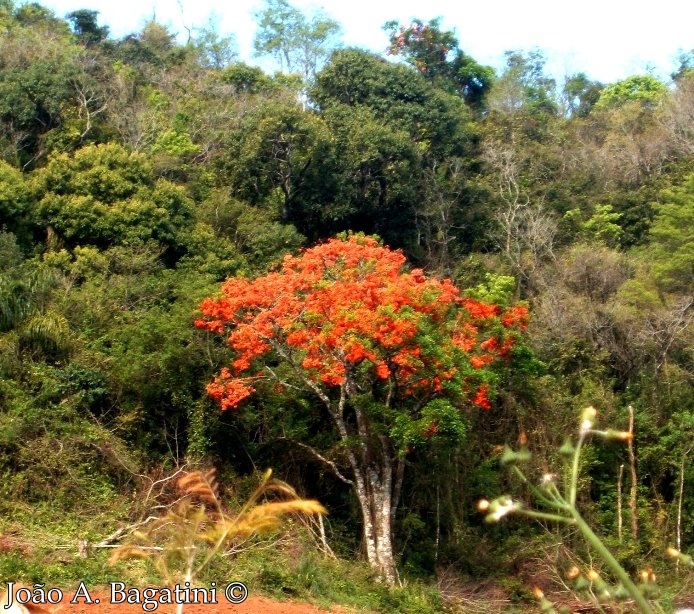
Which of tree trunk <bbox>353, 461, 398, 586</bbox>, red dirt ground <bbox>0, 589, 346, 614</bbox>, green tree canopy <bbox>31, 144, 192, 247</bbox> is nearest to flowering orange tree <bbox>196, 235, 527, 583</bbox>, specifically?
tree trunk <bbox>353, 461, 398, 586</bbox>

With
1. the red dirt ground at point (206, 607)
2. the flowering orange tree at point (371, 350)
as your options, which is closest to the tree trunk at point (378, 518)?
the flowering orange tree at point (371, 350)

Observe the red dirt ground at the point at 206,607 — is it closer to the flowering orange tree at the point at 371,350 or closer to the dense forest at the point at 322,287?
the dense forest at the point at 322,287

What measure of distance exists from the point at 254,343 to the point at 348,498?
9.51ft

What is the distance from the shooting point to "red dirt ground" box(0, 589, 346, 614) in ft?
31.6

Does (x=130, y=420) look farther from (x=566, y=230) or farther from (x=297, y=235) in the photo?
(x=566, y=230)

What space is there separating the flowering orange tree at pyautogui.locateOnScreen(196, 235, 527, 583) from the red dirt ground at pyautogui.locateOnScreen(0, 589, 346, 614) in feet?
7.44

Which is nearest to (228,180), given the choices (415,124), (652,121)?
(415,124)

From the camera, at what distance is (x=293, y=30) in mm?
33531

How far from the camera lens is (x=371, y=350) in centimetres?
1280

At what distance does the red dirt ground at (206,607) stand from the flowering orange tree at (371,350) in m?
2.27

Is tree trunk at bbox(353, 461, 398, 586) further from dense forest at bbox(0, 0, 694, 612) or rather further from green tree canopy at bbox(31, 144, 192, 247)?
green tree canopy at bbox(31, 144, 192, 247)

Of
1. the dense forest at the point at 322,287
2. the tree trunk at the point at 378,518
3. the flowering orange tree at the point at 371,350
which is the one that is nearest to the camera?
the flowering orange tree at the point at 371,350

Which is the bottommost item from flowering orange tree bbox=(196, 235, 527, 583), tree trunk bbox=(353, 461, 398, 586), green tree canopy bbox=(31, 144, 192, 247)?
tree trunk bbox=(353, 461, 398, 586)

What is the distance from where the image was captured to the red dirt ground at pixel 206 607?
962 cm
